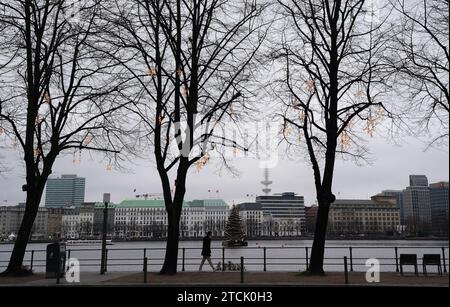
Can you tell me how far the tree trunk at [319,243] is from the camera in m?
21.0

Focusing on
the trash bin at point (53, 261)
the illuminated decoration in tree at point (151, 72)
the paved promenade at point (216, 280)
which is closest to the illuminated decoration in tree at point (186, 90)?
the illuminated decoration in tree at point (151, 72)

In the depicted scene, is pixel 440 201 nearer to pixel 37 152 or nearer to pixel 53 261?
pixel 37 152

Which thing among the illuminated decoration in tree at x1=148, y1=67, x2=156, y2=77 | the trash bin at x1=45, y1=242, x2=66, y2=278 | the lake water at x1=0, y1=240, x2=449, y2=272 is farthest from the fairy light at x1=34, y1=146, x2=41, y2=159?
the illuminated decoration in tree at x1=148, y1=67, x2=156, y2=77

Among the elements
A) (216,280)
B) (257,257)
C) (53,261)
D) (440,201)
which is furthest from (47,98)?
(440,201)

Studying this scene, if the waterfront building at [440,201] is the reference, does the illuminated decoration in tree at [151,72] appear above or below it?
above

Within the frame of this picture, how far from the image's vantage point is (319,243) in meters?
21.9

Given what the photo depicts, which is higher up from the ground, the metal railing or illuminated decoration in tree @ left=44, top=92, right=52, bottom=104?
illuminated decoration in tree @ left=44, top=92, right=52, bottom=104

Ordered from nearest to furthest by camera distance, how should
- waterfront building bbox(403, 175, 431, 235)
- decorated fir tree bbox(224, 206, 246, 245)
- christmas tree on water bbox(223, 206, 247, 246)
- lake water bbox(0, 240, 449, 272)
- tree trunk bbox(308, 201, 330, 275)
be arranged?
tree trunk bbox(308, 201, 330, 275) < lake water bbox(0, 240, 449, 272) < christmas tree on water bbox(223, 206, 247, 246) < decorated fir tree bbox(224, 206, 246, 245) < waterfront building bbox(403, 175, 431, 235)

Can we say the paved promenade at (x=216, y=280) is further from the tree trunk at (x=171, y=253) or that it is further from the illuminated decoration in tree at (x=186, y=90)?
the illuminated decoration in tree at (x=186, y=90)

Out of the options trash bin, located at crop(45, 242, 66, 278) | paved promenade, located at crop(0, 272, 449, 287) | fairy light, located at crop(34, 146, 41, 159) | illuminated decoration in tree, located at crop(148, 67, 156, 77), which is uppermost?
Result: illuminated decoration in tree, located at crop(148, 67, 156, 77)

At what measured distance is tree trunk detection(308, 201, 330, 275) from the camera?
2097cm

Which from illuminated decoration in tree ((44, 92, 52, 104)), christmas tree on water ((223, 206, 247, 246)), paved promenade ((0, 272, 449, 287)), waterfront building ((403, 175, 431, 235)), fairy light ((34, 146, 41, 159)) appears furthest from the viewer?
waterfront building ((403, 175, 431, 235))

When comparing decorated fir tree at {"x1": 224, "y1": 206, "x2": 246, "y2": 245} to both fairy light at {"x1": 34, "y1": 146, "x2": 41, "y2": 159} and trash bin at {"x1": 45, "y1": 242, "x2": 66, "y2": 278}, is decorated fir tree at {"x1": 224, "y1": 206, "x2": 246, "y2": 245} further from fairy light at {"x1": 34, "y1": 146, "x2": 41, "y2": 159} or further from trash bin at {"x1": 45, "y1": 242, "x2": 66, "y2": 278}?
trash bin at {"x1": 45, "y1": 242, "x2": 66, "y2": 278}

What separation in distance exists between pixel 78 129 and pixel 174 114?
4.86 metres
